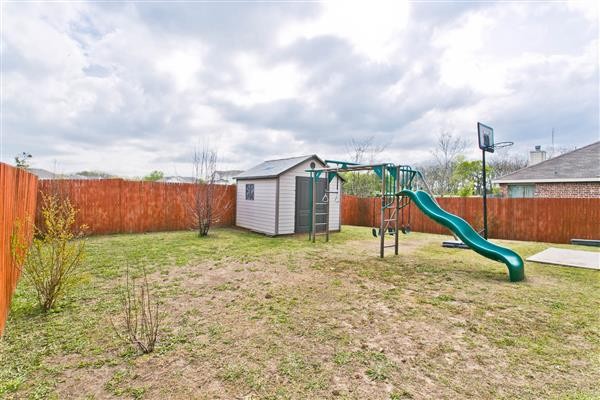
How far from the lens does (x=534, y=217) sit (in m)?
9.47

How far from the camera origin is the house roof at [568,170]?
10.9m

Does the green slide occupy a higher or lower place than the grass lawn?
higher

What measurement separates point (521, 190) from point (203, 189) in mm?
13275

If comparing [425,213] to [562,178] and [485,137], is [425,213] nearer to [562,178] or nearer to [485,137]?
[485,137]

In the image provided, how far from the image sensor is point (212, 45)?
7.20 m

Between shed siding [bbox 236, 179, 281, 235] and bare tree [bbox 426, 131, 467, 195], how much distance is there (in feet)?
52.6

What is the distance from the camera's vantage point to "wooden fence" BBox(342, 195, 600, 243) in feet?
28.7

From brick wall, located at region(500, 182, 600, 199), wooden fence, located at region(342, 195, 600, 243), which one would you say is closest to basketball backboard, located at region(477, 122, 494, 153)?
wooden fence, located at region(342, 195, 600, 243)

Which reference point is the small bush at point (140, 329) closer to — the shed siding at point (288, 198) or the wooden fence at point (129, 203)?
the shed siding at point (288, 198)

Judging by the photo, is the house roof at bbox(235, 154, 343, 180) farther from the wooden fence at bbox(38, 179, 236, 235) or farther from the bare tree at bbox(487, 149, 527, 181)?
the bare tree at bbox(487, 149, 527, 181)

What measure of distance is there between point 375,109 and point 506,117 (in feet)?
16.4

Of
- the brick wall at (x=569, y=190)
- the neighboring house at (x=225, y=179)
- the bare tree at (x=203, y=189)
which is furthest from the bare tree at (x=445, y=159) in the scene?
the bare tree at (x=203, y=189)

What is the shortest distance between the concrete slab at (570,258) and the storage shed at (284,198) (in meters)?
5.29

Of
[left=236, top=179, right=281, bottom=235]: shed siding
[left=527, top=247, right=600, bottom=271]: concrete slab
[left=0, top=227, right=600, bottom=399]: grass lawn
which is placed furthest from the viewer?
[left=236, top=179, right=281, bottom=235]: shed siding
